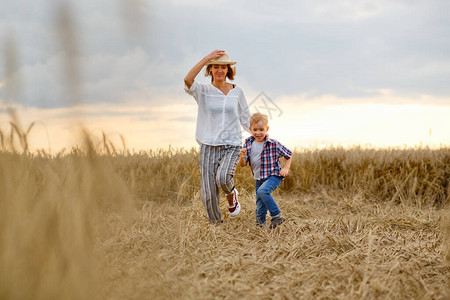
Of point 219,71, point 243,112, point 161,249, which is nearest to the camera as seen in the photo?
point 161,249

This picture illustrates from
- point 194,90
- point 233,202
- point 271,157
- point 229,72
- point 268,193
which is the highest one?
point 229,72

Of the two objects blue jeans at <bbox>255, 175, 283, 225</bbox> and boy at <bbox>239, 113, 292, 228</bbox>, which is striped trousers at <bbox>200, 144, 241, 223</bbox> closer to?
boy at <bbox>239, 113, 292, 228</bbox>

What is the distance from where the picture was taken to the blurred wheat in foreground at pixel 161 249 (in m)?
1.89

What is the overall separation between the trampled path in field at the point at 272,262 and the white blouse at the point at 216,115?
35.9 inches

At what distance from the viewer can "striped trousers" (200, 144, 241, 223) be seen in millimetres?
4586

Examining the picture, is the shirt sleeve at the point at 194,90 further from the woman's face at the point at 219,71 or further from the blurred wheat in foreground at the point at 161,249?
the blurred wheat in foreground at the point at 161,249

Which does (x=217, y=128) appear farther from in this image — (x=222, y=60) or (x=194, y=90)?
(x=222, y=60)

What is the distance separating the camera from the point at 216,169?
4.72 m

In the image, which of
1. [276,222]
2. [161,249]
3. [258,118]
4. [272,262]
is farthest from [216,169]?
[272,262]

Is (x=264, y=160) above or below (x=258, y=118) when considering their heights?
below

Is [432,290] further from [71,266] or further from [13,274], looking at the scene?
[13,274]

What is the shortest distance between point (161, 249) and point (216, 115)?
1.56 m

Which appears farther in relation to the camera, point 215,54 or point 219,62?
point 219,62

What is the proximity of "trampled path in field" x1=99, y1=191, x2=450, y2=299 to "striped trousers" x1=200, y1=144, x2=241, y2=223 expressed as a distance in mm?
339
